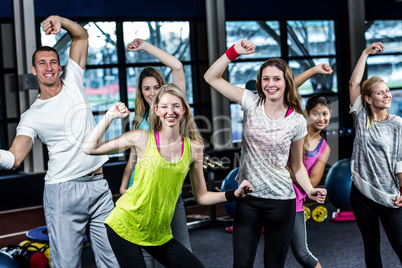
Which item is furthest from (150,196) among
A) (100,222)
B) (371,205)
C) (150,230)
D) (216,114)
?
(216,114)

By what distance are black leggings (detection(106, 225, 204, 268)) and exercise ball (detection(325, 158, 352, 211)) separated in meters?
3.48

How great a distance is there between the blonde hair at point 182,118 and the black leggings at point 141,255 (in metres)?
0.56

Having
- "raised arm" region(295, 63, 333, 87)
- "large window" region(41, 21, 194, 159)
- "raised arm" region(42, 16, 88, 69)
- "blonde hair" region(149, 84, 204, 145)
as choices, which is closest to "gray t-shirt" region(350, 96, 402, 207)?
"raised arm" region(295, 63, 333, 87)

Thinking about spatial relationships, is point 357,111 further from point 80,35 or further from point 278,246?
point 80,35

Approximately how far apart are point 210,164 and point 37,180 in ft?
9.47

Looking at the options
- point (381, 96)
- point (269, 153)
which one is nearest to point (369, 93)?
point (381, 96)

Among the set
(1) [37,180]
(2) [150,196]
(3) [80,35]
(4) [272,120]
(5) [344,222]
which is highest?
(3) [80,35]

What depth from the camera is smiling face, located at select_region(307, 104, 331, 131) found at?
334 centimetres

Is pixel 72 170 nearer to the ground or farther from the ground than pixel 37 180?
farther from the ground

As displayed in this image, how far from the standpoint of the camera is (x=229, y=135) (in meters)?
8.64

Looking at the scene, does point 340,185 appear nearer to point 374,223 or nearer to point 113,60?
point 374,223

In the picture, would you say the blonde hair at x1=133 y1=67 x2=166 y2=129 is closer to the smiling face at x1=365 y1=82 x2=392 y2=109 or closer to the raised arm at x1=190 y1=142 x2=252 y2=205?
the raised arm at x1=190 y1=142 x2=252 y2=205

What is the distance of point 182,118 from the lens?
2.62 metres

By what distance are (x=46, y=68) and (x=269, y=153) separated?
1.31 metres
